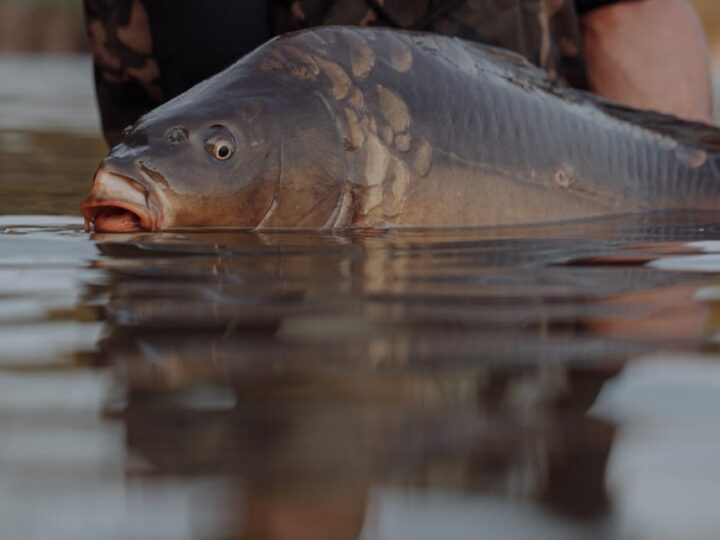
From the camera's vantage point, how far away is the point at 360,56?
287cm

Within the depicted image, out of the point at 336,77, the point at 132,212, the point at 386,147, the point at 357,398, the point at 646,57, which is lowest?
the point at 357,398

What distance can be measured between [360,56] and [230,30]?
113cm

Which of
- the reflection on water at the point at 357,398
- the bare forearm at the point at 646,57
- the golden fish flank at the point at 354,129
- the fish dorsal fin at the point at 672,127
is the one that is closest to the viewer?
the reflection on water at the point at 357,398

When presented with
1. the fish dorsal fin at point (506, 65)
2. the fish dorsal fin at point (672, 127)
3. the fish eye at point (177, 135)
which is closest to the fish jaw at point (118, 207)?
the fish eye at point (177, 135)

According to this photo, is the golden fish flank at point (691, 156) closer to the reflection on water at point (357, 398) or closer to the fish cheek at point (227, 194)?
the fish cheek at point (227, 194)

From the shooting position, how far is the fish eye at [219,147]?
107 inches

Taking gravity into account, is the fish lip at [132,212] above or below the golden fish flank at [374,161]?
below

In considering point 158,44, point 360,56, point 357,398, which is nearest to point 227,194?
point 360,56

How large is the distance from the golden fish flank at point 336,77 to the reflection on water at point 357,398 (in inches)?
27.1

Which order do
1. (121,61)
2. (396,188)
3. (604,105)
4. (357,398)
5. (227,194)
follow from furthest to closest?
1. (121,61)
2. (604,105)
3. (396,188)
4. (227,194)
5. (357,398)

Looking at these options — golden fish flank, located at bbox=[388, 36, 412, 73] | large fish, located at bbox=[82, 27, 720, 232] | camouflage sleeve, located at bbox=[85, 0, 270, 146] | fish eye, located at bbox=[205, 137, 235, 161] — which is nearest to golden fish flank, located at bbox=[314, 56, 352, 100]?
large fish, located at bbox=[82, 27, 720, 232]

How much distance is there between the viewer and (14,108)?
9.69 metres

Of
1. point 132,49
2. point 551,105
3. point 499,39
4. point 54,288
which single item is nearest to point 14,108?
point 132,49

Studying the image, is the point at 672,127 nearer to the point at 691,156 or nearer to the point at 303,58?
the point at 691,156
